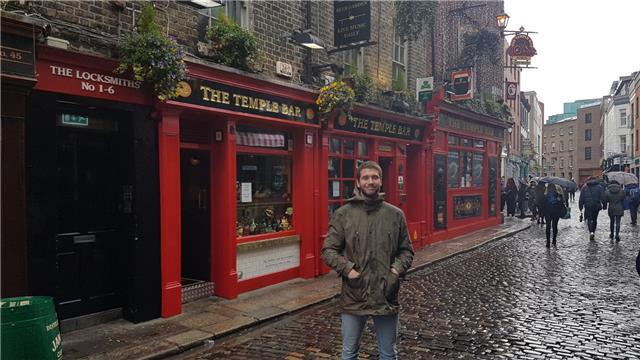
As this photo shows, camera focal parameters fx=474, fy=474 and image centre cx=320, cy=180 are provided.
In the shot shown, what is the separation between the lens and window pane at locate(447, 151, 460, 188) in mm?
15102

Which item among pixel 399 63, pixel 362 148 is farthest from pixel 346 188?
pixel 399 63

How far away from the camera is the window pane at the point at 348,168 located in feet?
34.3

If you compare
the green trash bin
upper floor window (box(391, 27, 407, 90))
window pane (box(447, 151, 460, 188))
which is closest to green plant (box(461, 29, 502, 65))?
window pane (box(447, 151, 460, 188))

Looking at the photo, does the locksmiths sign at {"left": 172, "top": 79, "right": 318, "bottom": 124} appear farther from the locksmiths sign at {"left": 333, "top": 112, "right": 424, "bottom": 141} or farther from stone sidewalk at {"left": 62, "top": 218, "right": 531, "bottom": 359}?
stone sidewalk at {"left": 62, "top": 218, "right": 531, "bottom": 359}

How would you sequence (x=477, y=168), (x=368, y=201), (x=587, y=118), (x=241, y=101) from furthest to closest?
1. (x=587, y=118)
2. (x=477, y=168)
3. (x=241, y=101)
4. (x=368, y=201)

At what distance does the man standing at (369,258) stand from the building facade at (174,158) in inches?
143

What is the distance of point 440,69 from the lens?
593 inches

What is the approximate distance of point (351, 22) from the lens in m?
9.48

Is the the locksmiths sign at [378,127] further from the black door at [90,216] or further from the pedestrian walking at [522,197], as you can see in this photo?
the pedestrian walking at [522,197]

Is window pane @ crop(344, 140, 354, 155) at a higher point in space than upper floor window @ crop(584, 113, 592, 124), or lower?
lower

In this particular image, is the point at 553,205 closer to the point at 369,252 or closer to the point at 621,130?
the point at 369,252

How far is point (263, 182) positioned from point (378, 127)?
12.5 feet

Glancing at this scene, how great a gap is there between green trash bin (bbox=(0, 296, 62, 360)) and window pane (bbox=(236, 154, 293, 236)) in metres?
4.74

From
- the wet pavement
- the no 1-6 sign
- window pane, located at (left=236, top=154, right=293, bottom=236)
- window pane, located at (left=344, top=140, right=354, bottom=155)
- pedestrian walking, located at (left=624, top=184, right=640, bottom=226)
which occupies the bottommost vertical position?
the wet pavement
